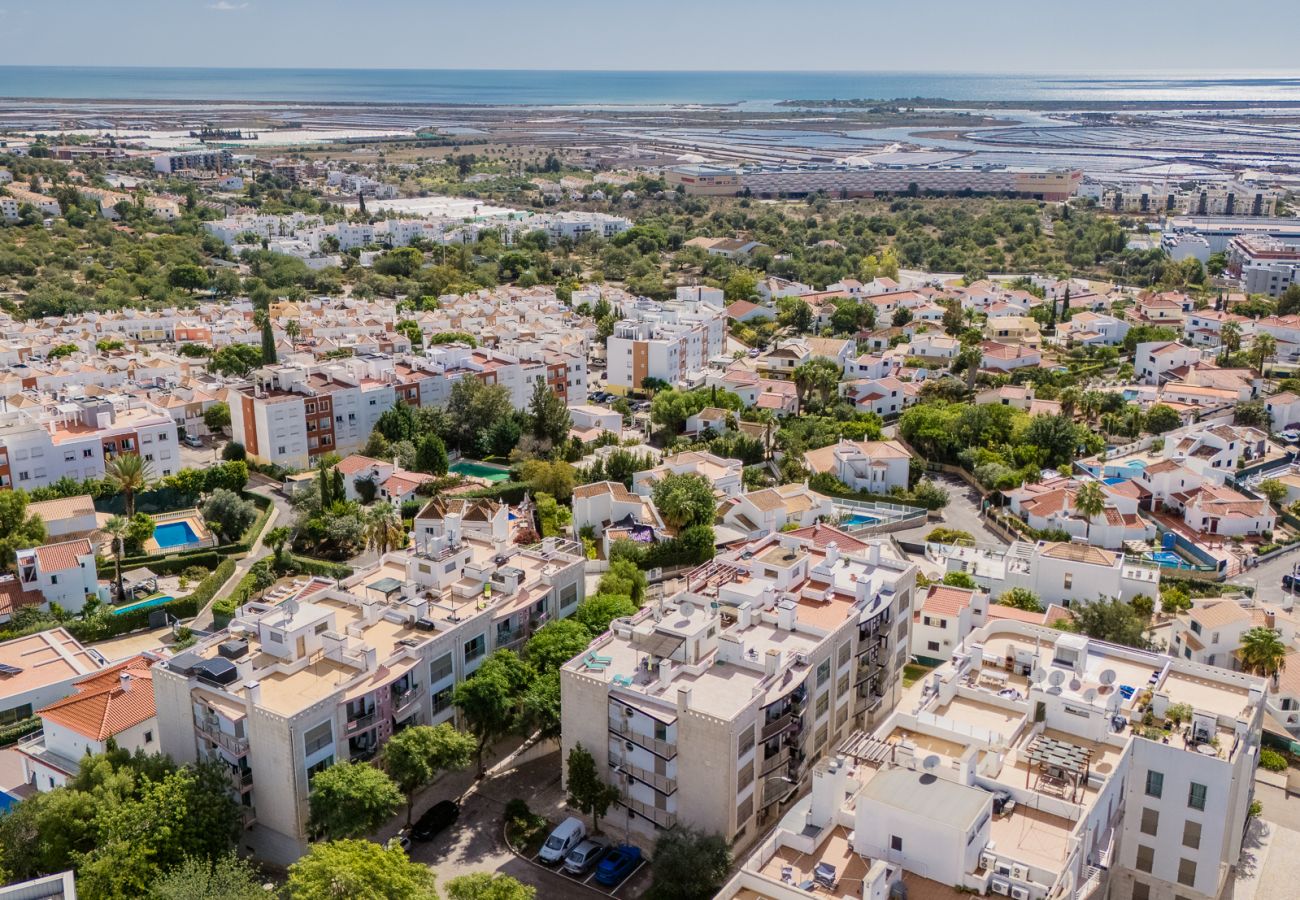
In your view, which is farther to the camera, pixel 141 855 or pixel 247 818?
pixel 247 818

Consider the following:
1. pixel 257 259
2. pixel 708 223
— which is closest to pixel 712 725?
pixel 257 259

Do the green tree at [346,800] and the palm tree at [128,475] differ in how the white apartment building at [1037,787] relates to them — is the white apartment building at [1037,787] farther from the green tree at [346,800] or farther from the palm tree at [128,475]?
the palm tree at [128,475]

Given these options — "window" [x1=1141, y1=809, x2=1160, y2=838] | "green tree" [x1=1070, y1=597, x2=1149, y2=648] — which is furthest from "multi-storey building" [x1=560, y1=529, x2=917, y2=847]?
"window" [x1=1141, y1=809, x2=1160, y2=838]

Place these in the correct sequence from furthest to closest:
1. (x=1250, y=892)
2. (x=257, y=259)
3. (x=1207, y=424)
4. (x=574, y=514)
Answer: (x=257, y=259) < (x=1207, y=424) < (x=574, y=514) < (x=1250, y=892)

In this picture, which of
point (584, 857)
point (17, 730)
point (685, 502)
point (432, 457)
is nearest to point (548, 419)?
point (432, 457)

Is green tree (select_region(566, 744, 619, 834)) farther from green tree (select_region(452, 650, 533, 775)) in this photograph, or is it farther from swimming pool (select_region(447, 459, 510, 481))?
swimming pool (select_region(447, 459, 510, 481))

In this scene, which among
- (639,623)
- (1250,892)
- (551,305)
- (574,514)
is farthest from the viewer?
(551,305)

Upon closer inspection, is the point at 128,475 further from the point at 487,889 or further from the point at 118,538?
the point at 487,889

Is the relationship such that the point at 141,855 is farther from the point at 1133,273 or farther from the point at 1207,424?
the point at 1133,273
